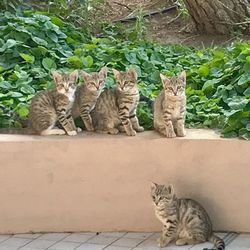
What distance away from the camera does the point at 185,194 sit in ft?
22.0

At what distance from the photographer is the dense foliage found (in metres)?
7.00

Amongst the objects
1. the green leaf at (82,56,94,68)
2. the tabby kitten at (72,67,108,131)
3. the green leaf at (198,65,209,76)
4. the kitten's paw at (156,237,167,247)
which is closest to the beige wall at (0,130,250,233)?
the tabby kitten at (72,67,108,131)

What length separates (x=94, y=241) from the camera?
664 cm

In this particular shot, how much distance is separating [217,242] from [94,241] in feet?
3.06

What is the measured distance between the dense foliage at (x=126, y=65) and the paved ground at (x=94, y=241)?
815 mm

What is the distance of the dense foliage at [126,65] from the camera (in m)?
7.00

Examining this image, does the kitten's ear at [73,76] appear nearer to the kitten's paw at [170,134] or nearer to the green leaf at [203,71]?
the kitten's paw at [170,134]

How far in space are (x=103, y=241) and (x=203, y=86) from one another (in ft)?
5.71

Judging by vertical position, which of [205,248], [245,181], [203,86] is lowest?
[205,248]

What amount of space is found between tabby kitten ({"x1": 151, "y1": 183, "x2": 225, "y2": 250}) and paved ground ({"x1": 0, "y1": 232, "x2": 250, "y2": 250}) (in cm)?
7

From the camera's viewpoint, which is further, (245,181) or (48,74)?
(48,74)

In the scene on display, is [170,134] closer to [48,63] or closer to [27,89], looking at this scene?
[27,89]

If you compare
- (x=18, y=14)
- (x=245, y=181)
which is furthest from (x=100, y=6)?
(x=245, y=181)

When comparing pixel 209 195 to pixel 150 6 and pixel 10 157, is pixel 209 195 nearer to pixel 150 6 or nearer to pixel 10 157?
pixel 10 157
